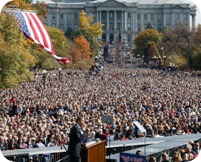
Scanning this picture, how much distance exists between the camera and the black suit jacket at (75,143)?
10281 millimetres

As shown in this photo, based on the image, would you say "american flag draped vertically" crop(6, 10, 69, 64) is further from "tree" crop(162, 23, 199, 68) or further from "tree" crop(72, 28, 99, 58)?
"tree" crop(72, 28, 99, 58)

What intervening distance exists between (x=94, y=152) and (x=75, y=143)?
15.3 inches

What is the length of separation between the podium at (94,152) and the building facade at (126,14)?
152 m

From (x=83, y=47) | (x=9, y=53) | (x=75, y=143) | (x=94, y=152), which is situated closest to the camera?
(x=94, y=152)

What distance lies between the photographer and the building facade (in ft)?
541

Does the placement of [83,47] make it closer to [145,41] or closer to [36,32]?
[145,41]

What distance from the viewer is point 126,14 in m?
169

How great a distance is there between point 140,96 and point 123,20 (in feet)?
457

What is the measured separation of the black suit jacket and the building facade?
152 m

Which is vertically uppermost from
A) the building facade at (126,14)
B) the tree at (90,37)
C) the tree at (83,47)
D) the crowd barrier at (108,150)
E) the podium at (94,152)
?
the building facade at (126,14)

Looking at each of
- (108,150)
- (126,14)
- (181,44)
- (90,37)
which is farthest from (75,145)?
(126,14)

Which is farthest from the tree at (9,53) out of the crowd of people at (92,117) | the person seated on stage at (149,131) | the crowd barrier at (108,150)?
the crowd barrier at (108,150)

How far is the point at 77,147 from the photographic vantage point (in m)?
10.3

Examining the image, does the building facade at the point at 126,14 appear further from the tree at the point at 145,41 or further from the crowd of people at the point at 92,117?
the crowd of people at the point at 92,117
